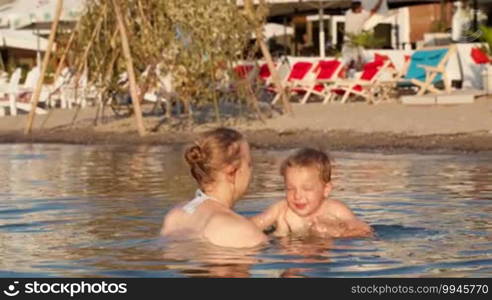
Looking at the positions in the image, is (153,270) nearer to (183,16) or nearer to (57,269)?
(57,269)

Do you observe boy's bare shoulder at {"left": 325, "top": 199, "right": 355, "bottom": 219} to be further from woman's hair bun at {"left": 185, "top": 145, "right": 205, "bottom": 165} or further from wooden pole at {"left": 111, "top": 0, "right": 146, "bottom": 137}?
wooden pole at {"left": 111, "top": 0, "right": 146, "bottom": 137}

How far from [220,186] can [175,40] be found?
41.5 ft

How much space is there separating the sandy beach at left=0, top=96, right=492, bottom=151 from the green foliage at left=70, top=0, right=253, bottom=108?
84 cm

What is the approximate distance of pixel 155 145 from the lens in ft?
66.3

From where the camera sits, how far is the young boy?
911 cm

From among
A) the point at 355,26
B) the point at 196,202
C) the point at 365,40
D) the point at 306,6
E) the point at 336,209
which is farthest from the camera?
the point at 306,6

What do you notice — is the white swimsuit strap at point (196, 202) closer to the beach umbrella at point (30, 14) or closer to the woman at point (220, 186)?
the woman at point (220, 186)

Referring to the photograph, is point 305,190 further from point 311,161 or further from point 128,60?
point 128,60

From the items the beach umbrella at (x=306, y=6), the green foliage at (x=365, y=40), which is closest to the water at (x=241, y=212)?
the beach umbrella at (x=306, y=6)

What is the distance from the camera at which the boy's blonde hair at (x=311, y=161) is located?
9.09m

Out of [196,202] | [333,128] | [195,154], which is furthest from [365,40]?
[195,154]

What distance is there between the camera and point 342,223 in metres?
9.56

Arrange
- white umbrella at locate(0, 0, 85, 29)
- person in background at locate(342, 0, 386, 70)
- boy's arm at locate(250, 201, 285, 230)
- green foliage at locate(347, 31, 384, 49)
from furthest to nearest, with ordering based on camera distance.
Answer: green foliage at locate(347, 31, 384, 49)
white umbrella at locate(0, 0, 85, 29)
person in background at locate(342, 0, 386, 70)
boy's arm at locate(250, 201, 285, 230)

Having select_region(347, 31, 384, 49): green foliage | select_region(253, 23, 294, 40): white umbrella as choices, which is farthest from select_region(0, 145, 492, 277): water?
select_region(253, 23, 294, 40): white umbrella
